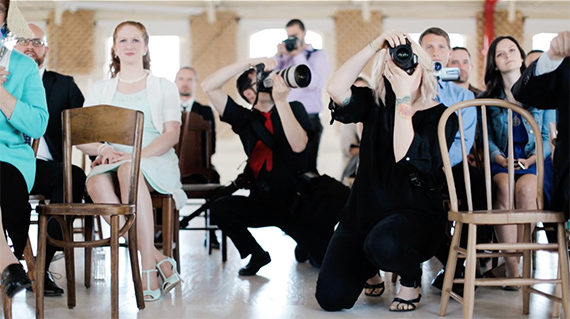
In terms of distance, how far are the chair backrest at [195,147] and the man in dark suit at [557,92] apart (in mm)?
2551

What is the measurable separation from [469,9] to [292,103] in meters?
7.32

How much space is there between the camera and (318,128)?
5.59 metres

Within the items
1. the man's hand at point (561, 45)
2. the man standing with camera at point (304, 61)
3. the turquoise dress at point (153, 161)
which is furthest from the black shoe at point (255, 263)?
the man standing with camera at point (304, 61)

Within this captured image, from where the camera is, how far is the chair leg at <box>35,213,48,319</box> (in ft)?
8.13

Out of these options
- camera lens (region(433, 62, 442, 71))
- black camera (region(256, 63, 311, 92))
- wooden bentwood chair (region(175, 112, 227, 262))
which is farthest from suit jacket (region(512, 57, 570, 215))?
wooden bentwood chair (region(175, 112, 227, 262))

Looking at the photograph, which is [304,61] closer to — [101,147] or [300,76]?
[300,76]

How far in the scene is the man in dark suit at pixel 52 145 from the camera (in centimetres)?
323

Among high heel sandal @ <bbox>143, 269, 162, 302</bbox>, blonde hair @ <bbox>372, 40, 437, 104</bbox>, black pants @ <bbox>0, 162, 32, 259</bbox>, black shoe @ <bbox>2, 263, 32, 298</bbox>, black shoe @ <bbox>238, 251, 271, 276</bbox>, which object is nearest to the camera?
black shoe @ <bbox>2, 263, 32, 298</bbox>

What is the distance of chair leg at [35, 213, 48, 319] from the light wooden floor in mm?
193

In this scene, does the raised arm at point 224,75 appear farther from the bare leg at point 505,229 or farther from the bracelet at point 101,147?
the bare leg at point 505,229

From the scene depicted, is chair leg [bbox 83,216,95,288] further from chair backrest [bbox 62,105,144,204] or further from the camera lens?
the camera lens

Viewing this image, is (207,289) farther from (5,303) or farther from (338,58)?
(338,58)

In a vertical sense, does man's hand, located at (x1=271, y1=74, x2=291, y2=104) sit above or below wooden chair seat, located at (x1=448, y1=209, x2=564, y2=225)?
above

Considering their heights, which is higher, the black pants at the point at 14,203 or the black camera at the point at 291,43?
the black camera at the point at 291,43
